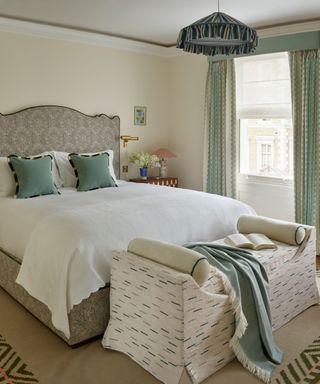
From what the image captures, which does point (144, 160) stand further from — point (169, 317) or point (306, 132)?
point (169, 317)

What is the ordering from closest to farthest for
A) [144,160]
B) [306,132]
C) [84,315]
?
[84,315]
[306,132]
[144,160]

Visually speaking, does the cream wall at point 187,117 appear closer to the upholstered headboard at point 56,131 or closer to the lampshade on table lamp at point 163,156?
the lampshade on table lamp at point 163,156

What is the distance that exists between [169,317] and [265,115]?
3440 mm

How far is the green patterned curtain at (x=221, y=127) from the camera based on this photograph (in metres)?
5.18

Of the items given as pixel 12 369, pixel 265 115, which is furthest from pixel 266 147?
pixel 12 369

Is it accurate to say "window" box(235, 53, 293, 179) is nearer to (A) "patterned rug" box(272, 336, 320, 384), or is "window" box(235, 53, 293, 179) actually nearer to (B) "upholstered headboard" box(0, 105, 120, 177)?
(B) "upholstered headboard" box(0, 105, 120, 177)

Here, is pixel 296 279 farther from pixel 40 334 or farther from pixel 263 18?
pixel 263 18

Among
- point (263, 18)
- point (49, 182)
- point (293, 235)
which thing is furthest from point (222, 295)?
point (263, 18)

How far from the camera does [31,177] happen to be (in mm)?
3883

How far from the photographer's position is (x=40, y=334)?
2.79 m

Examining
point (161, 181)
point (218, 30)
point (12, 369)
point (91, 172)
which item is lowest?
point (12, 369)

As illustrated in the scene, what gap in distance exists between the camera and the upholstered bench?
7.07 ft

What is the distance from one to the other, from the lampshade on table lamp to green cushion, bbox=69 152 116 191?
1.21 m

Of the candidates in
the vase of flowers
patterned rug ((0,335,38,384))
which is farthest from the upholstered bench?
the vase of flowers
